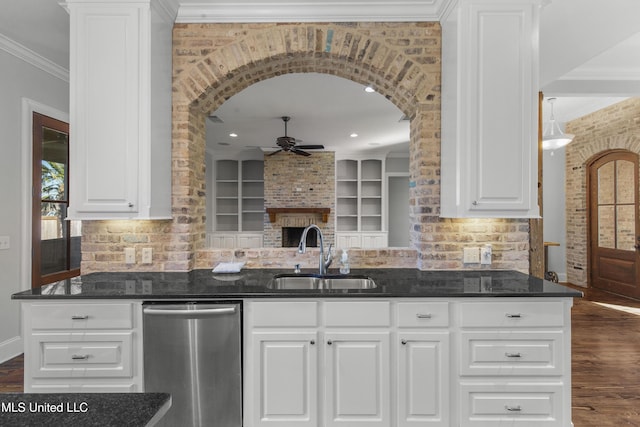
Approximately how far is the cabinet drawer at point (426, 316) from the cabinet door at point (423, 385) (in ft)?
0.35

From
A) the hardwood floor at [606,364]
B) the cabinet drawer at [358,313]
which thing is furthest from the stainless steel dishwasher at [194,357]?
the hardwood floor at [606,364]

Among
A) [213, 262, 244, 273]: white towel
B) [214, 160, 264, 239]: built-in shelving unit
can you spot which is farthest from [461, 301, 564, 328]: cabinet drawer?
[214, 160, 264, 239]: built-in shelving unit

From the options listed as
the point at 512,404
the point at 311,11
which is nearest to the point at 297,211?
the point at 311,11

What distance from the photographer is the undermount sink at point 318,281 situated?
252cm

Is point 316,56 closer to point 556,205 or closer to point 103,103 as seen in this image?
point 103,103

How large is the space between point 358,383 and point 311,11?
8.37 feet

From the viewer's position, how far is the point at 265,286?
86.2 inches

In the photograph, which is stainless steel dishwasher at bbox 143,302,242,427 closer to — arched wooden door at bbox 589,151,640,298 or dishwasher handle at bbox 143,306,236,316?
dishwasher handle at bbox 143,306,236,316

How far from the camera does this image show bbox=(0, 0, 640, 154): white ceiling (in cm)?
254

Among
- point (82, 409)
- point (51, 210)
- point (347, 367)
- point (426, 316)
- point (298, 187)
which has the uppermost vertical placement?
point (298, 187)

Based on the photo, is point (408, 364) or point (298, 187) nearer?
point (408, 364)

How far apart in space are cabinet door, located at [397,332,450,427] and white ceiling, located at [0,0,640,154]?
7.63 ft

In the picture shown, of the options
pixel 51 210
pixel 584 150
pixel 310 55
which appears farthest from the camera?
pixel 584 150

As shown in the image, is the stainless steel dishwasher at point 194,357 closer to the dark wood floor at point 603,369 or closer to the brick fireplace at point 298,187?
the dark wood floor at point 603,369
